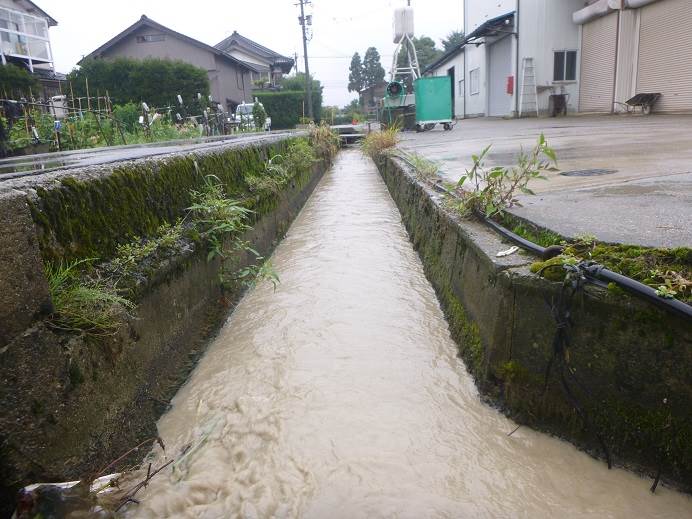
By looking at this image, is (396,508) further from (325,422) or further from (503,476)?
(325,422)

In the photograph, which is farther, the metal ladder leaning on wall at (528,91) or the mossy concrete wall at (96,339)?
the metal ladder leaning on wall at (528,91)

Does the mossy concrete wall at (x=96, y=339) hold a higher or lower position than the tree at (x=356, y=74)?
lower

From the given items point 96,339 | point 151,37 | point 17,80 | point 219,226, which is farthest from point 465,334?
point 151,37

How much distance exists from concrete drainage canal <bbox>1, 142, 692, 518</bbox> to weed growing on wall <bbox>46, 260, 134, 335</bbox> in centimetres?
66

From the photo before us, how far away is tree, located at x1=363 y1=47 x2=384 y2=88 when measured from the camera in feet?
257

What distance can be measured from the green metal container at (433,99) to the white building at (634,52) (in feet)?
17.8

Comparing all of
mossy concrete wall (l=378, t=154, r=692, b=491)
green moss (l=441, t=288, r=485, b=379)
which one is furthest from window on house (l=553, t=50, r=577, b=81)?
mossy concrete wall (l=378, t=154, r=692, b=491)

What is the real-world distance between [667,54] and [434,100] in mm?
6643

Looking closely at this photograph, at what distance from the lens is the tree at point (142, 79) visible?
24.9m

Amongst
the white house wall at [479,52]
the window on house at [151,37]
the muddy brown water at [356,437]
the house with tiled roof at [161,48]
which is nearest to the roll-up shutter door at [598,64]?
the white house wall at [479,52]

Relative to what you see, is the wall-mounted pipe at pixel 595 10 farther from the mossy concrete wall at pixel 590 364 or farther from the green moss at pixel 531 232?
the mossy concrete wall at pixel 590 364

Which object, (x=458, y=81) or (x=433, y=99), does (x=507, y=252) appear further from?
Answer: (x=458, y=81)

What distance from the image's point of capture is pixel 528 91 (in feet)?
64.7

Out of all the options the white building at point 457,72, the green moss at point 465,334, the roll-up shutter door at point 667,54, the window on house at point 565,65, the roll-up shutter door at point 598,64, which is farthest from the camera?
the white building at point 457,72
